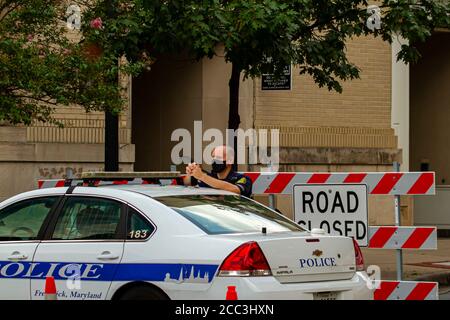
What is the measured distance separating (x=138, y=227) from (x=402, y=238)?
379 cm

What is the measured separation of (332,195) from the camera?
11188 millimetres

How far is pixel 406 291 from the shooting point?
10648mm

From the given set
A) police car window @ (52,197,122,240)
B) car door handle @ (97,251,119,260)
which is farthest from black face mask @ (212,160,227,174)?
car door handle @ (97,251,119,260)

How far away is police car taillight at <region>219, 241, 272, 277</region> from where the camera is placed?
772 centimetres

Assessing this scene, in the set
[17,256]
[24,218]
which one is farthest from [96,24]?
[17,256]

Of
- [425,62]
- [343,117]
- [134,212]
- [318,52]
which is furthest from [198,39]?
[425,62]

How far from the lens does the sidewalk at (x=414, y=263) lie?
14797mm

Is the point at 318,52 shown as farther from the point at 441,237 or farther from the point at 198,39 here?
the point at 441,237

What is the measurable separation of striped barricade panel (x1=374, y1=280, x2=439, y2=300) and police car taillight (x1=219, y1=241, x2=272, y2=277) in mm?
3200

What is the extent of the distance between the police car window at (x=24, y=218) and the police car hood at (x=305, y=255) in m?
1.83

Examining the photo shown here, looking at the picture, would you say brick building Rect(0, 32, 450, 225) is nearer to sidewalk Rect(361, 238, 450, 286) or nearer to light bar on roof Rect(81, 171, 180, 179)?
sidewalk Rect(361, 238, 450, 286)

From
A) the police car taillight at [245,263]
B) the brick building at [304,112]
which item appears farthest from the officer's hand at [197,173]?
the brick building at [304,112]

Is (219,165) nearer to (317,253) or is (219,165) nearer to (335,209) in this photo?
(335,209)
